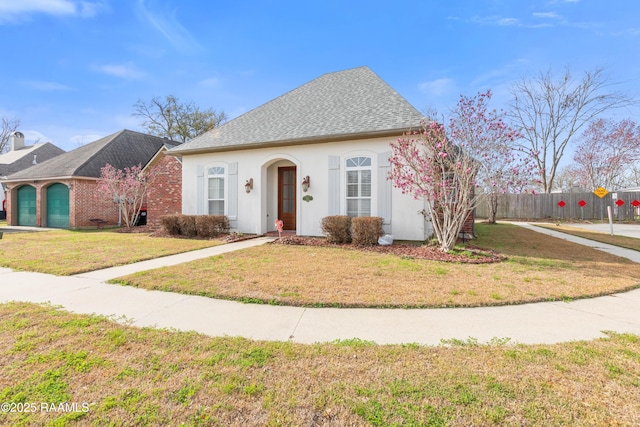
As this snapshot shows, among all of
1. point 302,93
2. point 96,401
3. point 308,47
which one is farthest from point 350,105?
point 96,401

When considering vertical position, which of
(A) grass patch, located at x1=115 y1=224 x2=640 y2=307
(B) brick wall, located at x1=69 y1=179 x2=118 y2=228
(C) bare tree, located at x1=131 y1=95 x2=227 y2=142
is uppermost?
(C) bare tree, located at x1=131 y1=95 x2=227 y2=142

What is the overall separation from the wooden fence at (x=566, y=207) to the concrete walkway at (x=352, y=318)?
21.0 metres

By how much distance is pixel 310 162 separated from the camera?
9.80 m

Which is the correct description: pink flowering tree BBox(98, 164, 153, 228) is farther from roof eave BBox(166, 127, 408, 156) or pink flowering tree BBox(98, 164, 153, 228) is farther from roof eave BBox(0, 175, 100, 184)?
roof eave BBox(166, 127, 408, 156)

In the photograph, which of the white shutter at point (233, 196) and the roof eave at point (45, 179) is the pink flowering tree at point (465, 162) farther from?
the roof eave at point (45, 179)

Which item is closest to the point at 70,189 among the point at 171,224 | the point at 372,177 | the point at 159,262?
the point at 171,224

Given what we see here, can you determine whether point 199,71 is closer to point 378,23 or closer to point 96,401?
point 378,23

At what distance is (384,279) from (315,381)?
2999 millimetres

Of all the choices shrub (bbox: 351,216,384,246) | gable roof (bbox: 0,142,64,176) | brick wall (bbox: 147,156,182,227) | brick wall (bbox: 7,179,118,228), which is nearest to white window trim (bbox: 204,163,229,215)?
brick wall (bbox: 147,156,182,227)

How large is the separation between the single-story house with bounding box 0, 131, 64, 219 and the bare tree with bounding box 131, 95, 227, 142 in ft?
27.8

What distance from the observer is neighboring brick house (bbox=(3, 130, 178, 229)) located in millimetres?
14711

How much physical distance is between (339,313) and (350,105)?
8.74 meters

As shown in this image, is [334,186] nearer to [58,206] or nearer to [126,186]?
[126,186]

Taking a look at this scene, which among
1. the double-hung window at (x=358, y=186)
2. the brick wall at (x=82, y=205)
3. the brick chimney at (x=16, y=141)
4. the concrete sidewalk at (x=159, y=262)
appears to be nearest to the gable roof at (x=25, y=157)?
the brick chimney at (x=16, y=141)
